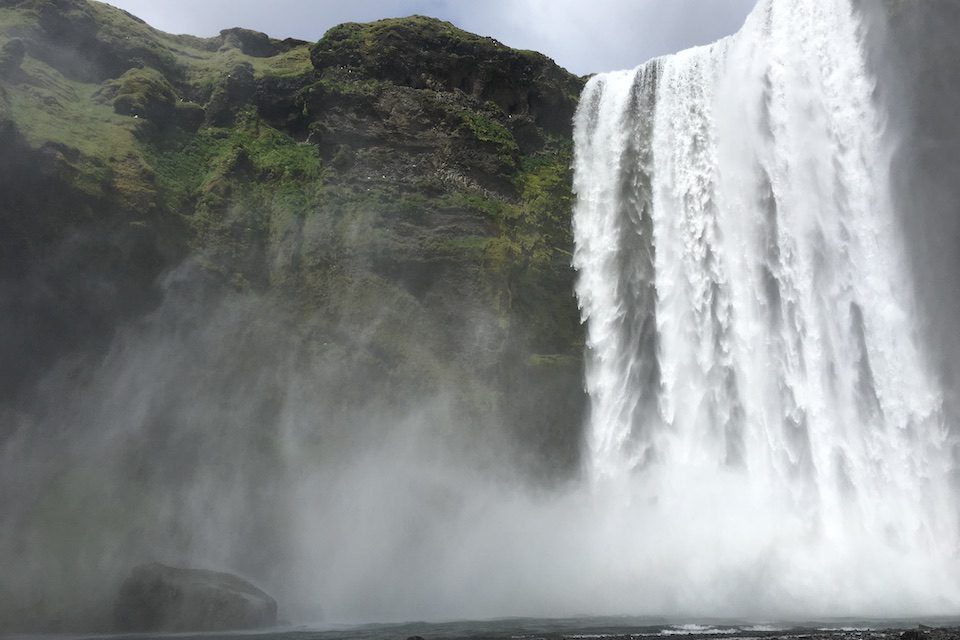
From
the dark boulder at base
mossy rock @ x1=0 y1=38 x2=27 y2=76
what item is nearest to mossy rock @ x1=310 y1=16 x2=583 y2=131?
mossy rock @ x1=0 y1=38 x2=27 y2=76

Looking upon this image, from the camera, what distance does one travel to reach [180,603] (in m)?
18.3

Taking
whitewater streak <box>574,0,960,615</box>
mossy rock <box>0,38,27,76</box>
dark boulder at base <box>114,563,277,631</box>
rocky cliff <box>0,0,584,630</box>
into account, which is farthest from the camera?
mossy rock <box>0,38,27,76</box>

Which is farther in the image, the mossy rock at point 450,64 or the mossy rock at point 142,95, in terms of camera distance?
the mossy rock at point 450,64

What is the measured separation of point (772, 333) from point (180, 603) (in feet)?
57.4

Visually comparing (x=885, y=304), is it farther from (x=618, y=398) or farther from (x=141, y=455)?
(x=141, y=455)

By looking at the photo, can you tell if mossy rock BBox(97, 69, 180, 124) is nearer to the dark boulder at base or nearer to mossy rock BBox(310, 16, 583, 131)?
mossy rock BBox(310, 16, 583, 131)

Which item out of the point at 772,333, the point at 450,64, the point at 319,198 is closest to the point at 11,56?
the point at 319,198

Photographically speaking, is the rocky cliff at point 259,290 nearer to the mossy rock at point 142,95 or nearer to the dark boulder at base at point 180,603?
the mossy rock at point 142,95

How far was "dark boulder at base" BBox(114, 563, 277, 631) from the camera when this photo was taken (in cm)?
1828

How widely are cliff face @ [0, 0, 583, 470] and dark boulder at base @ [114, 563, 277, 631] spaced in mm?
6283

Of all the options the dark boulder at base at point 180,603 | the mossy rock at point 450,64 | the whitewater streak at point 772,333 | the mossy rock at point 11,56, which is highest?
the mossy rock at point 450,64

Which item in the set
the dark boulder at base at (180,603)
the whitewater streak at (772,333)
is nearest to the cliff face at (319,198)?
the whitewater streak at (772,333)

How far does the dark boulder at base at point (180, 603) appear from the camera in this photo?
18.3 metres

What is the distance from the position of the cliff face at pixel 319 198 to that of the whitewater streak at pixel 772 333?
214 cm
